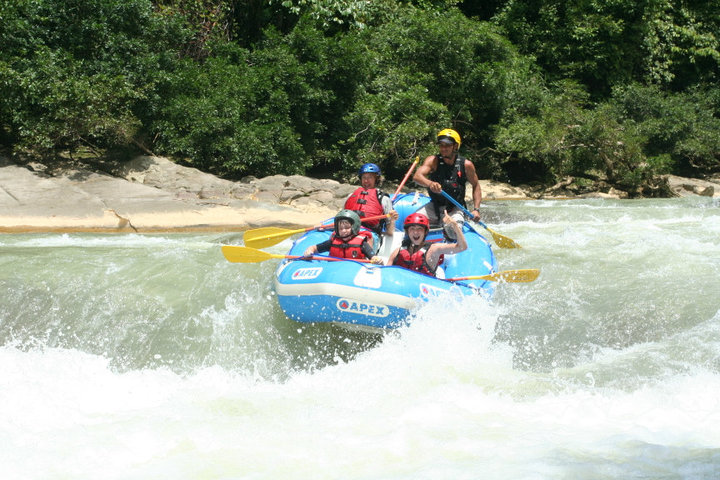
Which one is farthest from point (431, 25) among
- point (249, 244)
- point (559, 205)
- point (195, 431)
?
point (195, 431)

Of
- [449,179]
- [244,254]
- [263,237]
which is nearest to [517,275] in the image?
[449,179]

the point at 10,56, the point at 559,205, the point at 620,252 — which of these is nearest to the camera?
the point at 620,252

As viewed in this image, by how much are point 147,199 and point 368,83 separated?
6.58 metres

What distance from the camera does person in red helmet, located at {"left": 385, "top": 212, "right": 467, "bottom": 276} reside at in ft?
16.1

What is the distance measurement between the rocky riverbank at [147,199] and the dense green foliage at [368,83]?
0.62 meters

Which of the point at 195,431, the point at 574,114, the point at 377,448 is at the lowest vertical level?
the point at 195,431

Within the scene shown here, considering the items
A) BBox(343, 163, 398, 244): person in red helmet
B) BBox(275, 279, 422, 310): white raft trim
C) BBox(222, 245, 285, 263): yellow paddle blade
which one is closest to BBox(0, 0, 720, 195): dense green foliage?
BBox(343, 163, 398, 244): person in red helmet

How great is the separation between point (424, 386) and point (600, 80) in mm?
17038

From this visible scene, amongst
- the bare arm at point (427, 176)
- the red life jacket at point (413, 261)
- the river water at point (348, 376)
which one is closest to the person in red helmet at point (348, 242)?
the red life jacket at point (413, 261)

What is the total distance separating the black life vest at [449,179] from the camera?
20.0 ft

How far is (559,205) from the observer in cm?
1217

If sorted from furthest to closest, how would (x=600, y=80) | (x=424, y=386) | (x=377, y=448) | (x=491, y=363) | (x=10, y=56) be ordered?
(x=600, y=80), (x=10, y=56), (x=491, y=363), (x=424, y=386), (x=377, y=448)

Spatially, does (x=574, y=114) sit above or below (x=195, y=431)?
above

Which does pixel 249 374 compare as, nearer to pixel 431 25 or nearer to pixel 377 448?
pixel 377 448
